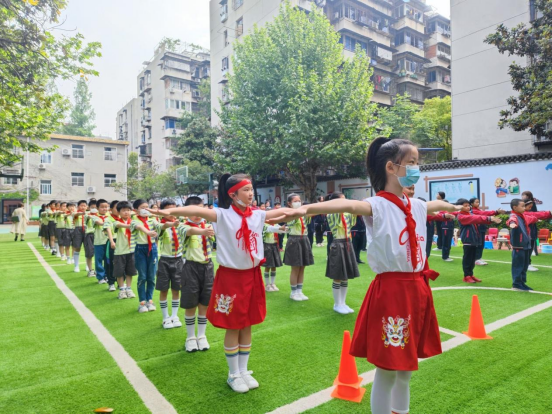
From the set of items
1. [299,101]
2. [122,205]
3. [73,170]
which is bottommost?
[122,205]

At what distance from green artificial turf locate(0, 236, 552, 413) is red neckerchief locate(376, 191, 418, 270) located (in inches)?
59.5

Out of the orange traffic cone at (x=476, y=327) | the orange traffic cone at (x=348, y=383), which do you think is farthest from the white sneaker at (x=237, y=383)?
the orange traffic cone at (x=476, y=327)

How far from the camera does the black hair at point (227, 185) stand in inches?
129

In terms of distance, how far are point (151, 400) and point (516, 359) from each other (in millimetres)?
3590

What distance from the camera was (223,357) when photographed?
4047mm

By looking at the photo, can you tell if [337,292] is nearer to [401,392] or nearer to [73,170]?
[401,392]

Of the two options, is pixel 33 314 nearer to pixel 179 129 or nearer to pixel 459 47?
pixel 459 47

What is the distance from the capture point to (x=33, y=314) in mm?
5945

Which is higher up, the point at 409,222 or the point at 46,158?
the point at 46,158

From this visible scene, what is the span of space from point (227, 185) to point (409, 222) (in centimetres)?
165

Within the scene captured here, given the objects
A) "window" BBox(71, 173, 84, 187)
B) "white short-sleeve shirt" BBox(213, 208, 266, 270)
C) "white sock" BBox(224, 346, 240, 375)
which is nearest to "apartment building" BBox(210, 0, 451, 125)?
"window" BBox(71, 173, 84, 187)

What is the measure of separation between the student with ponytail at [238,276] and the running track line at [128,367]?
622mm

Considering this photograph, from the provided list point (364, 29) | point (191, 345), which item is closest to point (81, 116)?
point (364, 29)

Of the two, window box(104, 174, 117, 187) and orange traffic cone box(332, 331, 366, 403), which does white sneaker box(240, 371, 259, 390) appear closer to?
orange traffic cone box(332, 331, 366, 403)
